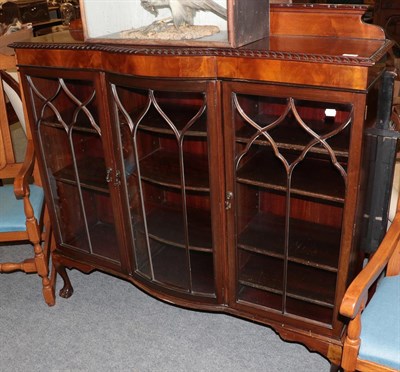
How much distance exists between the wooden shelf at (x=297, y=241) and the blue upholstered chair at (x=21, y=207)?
2.93 ft

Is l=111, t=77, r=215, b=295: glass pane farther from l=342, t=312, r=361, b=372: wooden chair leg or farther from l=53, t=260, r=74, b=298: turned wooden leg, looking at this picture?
l=342, t=312, r=361, b=372: wooden chair leg

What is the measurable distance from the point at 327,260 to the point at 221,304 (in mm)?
445

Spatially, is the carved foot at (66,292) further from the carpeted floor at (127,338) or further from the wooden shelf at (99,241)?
the wooden shelf at (99,241)

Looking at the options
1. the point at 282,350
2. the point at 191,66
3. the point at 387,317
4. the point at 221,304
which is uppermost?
the point at 191,66

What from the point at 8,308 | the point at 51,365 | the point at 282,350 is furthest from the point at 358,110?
the point at 8,308

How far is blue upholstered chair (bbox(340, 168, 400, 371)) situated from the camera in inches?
51.1

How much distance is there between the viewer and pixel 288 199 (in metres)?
1.56

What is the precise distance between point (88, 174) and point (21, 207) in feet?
1.17

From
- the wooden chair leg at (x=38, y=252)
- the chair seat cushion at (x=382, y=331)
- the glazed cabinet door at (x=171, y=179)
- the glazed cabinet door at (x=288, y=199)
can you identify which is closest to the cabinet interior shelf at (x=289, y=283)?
the glazed cabinet door at (x=288, y=199)

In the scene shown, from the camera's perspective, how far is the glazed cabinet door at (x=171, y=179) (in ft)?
5.29

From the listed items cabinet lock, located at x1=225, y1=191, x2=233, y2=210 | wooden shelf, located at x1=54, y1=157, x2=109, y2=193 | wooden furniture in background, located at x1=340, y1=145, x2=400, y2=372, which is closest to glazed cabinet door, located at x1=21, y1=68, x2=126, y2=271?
wooden shelf, located at x1=54, y1=157, x2=109, y2=193

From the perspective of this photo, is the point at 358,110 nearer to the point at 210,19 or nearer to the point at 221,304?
the point at 210,19

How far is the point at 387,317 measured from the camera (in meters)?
1.39

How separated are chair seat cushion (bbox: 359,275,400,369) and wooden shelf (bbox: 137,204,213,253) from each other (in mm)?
604
